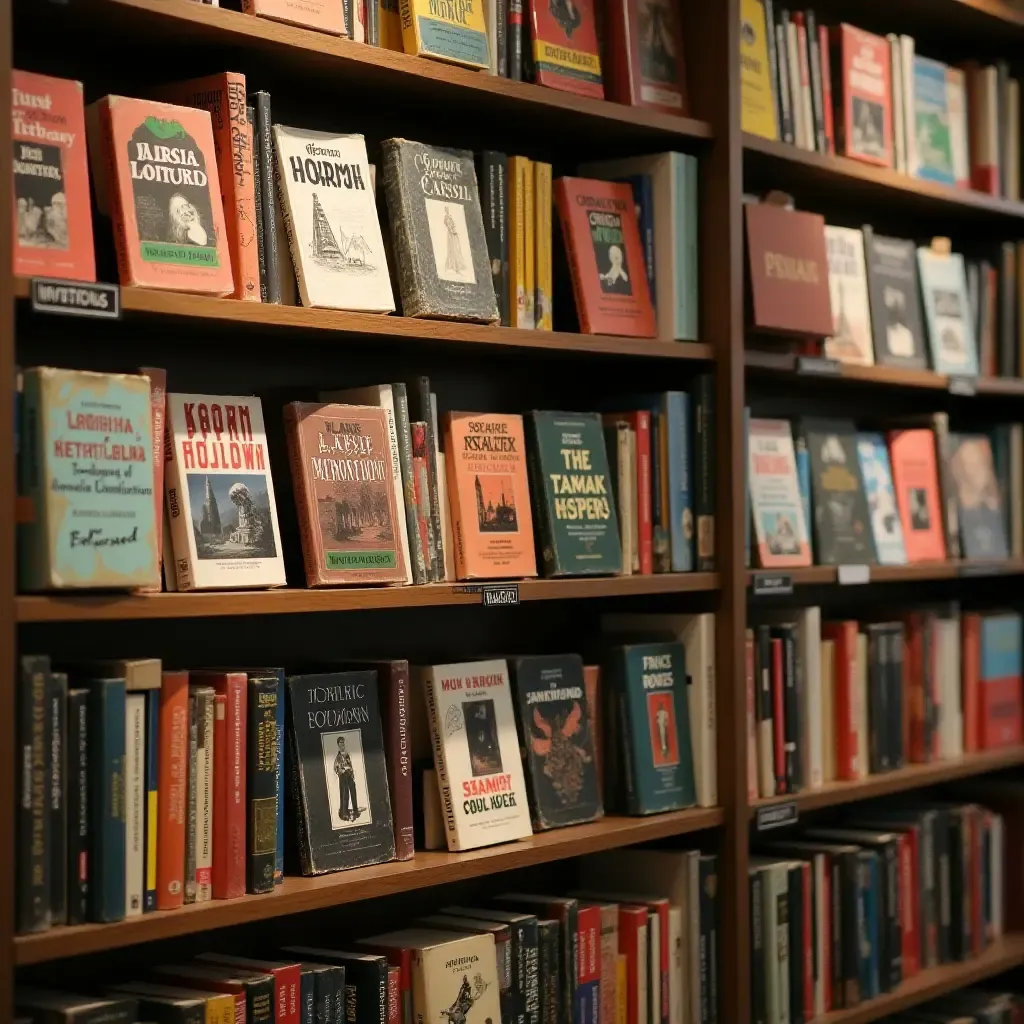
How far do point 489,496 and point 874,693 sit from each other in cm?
114

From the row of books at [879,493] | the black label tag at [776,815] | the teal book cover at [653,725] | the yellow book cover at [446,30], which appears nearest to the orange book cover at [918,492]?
the row of books at [879,493]

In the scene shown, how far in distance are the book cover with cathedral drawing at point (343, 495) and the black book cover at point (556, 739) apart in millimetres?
391

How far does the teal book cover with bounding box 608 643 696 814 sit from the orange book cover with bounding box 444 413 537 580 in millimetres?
295

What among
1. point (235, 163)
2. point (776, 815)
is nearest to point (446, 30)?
point (235, 163)

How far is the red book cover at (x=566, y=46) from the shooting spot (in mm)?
2512

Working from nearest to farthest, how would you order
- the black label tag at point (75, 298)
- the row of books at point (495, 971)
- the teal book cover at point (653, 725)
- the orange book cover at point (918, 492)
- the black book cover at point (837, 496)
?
A: the black label tag at point (75, 298)
the row of books at point (495, 971)
the teal book cover at point (653, 725)
the black book cover at point (837, 496)
the orange book cover at point (918, 492)

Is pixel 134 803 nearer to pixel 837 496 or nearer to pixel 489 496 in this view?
pixel 489 496

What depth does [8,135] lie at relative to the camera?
5.71ft

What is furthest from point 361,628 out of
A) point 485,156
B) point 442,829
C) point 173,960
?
point 485,156

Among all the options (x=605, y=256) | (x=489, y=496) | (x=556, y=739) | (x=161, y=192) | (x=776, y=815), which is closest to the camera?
(x=161, y=192)

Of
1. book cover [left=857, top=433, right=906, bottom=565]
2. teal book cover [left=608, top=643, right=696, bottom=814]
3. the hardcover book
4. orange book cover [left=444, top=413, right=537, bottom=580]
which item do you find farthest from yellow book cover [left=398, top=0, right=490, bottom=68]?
book cover [left=857, top=433, right=906, bottom=565]

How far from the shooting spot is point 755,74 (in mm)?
2896

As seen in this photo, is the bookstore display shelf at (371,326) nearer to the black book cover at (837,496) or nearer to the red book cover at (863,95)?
the black book cover at (837,496)

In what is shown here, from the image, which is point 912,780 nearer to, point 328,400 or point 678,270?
point 678,270
